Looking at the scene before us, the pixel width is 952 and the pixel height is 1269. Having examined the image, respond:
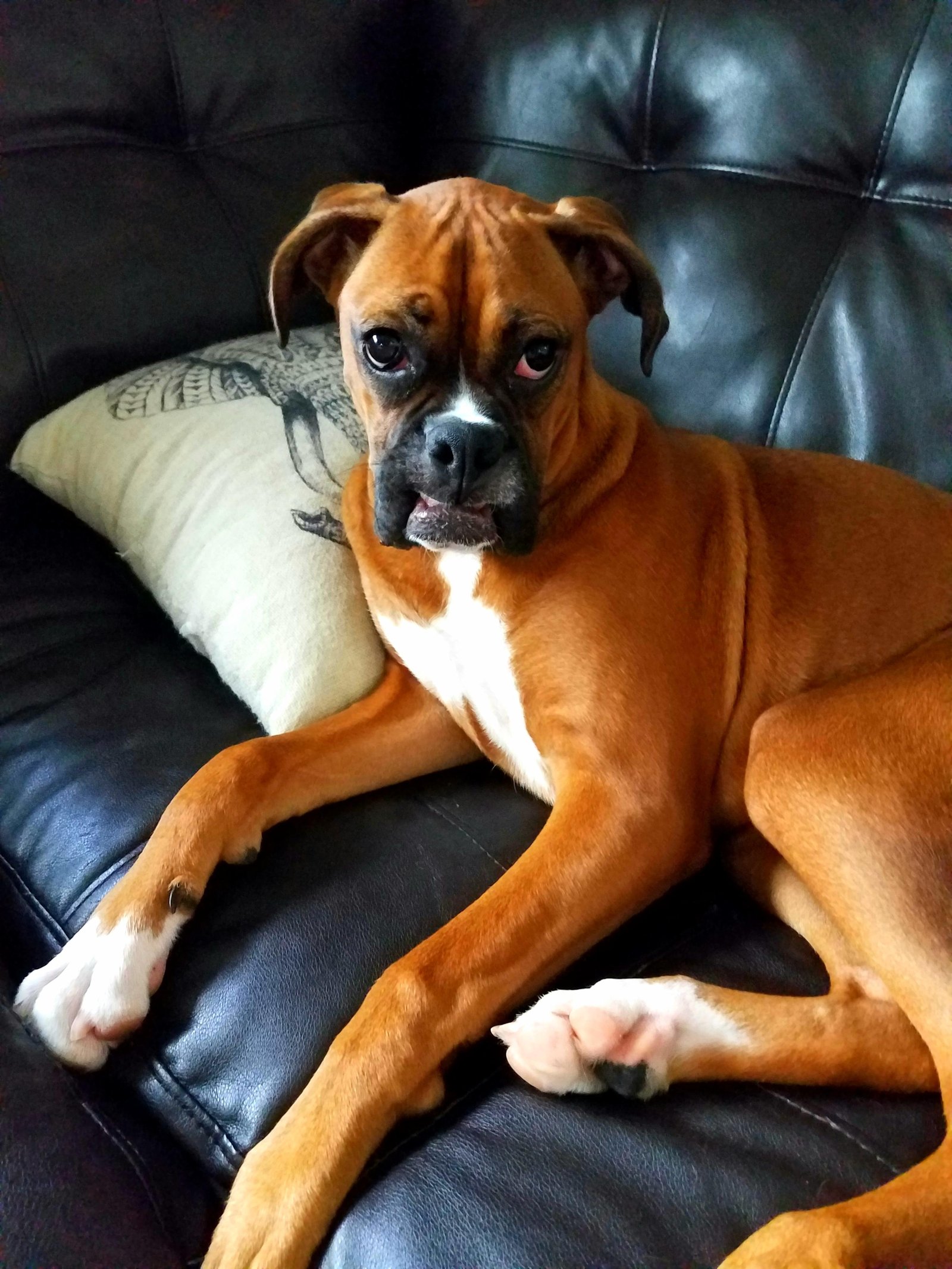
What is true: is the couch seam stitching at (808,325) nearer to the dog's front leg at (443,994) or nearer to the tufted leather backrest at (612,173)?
the tufted leather backrest at (612,173)

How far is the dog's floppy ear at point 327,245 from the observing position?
4.77ft

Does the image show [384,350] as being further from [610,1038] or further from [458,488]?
[610,1038]

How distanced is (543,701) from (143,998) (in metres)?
0.68

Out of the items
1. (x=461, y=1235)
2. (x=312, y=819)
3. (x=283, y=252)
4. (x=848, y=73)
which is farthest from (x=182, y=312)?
(x=461, y=1235)

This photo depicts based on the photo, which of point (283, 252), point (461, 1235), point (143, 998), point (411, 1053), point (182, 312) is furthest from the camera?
point (182, 312)

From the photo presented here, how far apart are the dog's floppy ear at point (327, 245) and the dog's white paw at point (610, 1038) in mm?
1115

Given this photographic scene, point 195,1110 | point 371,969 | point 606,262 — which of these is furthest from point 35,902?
point 606,262

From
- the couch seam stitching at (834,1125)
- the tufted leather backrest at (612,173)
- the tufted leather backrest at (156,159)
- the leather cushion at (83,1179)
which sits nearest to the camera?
the leather cushion at (83,1179)

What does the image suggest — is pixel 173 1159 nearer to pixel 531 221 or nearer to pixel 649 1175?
pixel 649 1175

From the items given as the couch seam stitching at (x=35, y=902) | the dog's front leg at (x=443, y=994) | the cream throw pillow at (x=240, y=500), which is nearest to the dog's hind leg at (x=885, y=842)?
the dog's front leg at (x=443, y=994)

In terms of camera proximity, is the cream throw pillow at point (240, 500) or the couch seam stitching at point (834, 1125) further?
the cream throw pillow at point (240, 500)

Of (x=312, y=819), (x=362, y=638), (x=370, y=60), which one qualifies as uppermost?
(x=370, y=60)

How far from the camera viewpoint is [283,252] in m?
1.46

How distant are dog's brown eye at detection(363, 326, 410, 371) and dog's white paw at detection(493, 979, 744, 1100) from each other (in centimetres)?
90
